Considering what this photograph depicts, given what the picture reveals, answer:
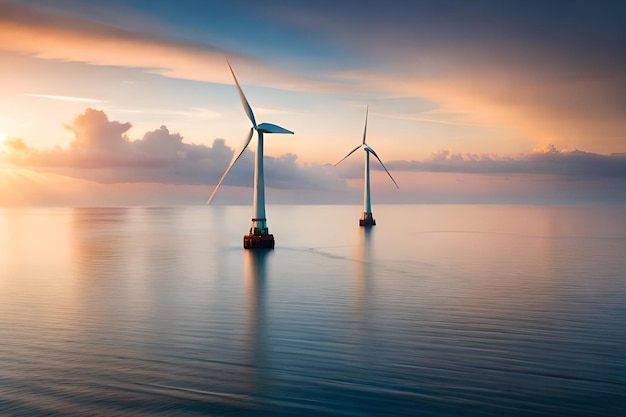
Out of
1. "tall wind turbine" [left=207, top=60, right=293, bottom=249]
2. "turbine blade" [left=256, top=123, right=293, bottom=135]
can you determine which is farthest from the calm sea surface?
"turbine blade" [left=256, top=123, right=293, bottom=135]

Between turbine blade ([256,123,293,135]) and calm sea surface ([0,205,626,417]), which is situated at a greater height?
turbine blade ([256,123,293,135])

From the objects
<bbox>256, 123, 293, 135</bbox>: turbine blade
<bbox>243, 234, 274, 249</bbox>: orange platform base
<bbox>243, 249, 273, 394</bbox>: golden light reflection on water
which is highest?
<bbox>256, 123, 293, 135</bbox>: turbine blade

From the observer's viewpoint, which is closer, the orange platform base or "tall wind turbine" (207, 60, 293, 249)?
"tall wind turbine" (207, 60, 293, 249)

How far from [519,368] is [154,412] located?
16084mm

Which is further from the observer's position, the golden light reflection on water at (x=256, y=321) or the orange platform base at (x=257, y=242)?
the orange platform base at (x=257, y=242)

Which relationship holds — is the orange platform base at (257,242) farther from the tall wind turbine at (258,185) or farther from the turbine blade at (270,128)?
the turbine blade at (270,128)

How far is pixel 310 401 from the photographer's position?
69.8ft

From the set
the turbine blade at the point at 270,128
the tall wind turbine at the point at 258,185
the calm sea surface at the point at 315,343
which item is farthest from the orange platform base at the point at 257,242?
the calm sea surface at the point at 315,343

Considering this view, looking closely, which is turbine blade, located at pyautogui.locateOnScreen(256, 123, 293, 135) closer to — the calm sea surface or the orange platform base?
the orange platform base

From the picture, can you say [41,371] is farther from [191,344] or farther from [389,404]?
[389,404]

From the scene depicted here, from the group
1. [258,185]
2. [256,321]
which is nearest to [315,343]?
→ [256,321]

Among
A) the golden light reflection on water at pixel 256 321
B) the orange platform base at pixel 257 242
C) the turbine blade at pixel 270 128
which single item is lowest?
the golden light reflection on water at pixel 256 321

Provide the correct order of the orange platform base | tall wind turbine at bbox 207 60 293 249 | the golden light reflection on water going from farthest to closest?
the orange platform base < tall wind turbine at bbox 207 60 293 249 < the golden light reflection on water

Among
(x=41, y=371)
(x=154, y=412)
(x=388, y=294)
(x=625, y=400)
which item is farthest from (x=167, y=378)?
(x=388, y=294)
